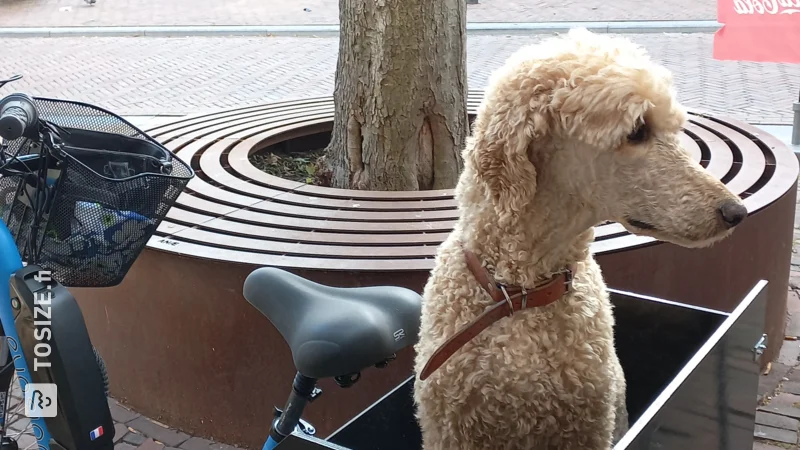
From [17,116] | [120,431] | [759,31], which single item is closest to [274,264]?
[120,431]

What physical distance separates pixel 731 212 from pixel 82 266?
165 cm

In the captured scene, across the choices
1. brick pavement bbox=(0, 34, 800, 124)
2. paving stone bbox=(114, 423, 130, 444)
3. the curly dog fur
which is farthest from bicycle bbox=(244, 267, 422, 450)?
brick pavement bbox=(0, 34, 800, 124)

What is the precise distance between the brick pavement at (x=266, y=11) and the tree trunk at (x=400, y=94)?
399 inches

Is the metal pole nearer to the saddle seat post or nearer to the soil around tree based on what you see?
the soil around tree

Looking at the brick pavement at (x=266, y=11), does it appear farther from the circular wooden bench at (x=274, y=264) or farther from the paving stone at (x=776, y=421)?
the paving stone at (x=776, y=421)

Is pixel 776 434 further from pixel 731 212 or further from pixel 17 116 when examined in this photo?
pixel 17 116

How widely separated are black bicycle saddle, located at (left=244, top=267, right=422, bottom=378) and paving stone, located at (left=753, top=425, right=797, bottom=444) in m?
2.02

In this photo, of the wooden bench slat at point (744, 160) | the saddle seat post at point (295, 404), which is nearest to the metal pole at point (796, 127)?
the wooden bench slat at point (744, 160)

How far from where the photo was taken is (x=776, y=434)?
11.0 ft

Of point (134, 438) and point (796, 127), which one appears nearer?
point (134, 438)

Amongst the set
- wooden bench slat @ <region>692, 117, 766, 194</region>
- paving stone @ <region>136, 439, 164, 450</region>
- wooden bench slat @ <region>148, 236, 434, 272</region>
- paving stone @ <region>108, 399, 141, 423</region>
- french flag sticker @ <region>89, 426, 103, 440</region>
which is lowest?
paving stone @ <region>136, 439, 164, 450</region>

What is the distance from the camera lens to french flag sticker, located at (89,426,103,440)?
2.16m

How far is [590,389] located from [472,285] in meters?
0.39

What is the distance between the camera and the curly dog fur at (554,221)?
5.80ft
